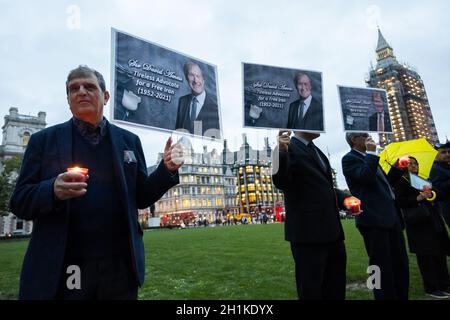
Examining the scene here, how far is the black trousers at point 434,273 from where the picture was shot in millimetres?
5875

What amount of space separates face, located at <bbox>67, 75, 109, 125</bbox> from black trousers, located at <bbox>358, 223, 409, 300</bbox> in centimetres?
421

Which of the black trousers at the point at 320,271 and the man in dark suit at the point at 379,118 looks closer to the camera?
the black trousers at the point at 320,271

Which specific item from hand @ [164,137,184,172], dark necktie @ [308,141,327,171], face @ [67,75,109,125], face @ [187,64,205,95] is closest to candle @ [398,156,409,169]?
dark necktie @ [308,141,327,171]

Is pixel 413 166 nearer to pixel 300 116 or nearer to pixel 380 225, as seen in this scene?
pixel 380 225

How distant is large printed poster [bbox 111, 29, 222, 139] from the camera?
12.0ft

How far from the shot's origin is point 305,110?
5.25 m

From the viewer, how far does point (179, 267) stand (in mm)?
10078

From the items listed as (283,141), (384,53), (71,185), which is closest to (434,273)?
(283,141)

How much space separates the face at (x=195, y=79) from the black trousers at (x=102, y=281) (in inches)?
103

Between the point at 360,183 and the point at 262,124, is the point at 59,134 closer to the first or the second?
the point at 262,124

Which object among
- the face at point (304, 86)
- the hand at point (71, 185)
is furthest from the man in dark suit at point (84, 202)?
the face at point (304, 86)

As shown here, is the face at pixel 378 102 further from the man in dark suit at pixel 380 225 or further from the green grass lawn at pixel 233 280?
the green grass lawn at pixel 233 280

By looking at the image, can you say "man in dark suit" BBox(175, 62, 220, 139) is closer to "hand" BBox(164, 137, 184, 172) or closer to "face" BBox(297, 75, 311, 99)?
"hand" BBox(164, 137, 184, 172)
